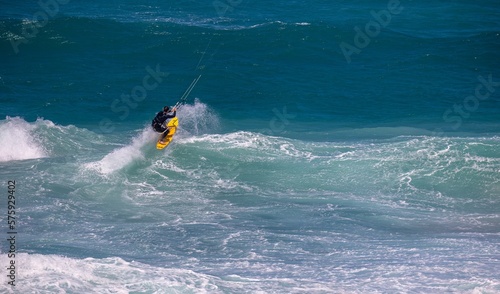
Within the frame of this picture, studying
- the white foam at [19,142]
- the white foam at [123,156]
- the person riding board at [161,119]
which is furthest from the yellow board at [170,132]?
the white foam at [19,142]

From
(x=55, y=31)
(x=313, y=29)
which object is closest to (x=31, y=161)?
(x=55, y=31)

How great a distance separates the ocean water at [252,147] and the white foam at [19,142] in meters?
0.06

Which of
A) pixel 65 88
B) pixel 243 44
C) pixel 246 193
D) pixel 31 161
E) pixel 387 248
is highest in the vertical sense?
pixel 243 44

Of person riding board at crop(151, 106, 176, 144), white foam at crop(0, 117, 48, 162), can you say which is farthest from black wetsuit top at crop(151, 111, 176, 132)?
white foam at crop(0, 117, 48, 162)

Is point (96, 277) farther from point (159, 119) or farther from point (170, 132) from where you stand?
point (170, 132)

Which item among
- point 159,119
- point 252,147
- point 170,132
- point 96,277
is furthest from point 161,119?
point 96,277

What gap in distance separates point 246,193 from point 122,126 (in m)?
7.58

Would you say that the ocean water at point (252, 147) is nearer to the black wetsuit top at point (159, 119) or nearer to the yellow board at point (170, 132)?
the yellow board at point (170, 132)

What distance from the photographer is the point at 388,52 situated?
107ft

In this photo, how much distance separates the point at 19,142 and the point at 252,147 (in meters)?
7.47

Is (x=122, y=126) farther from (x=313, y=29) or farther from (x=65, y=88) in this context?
(x=313, y=29)

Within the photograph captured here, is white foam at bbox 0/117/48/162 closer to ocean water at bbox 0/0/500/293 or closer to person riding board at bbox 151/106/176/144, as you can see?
ocean water at bbox 0/0/500/293

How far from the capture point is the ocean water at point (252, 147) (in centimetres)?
1558

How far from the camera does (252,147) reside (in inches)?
939
